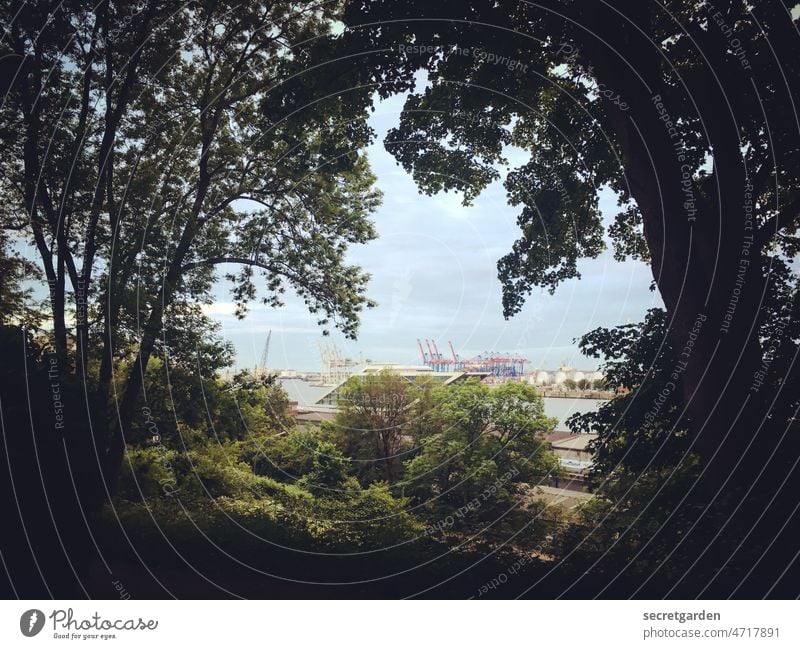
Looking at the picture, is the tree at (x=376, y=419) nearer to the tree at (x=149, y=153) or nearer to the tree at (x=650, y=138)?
the tree at (x=149, y=153)

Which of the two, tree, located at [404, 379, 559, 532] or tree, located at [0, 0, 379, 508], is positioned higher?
tree, located at [0, 0, 379, 508]

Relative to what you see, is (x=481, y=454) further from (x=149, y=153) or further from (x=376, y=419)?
(x=149, y=153)

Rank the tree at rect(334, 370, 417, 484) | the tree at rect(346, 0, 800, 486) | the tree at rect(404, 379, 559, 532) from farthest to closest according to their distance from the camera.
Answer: the tree at rect(334, 370, 417, 484) < the tree at rect(404, 379, 559, 532) < the tree at rect(346, 0, 800, 486)

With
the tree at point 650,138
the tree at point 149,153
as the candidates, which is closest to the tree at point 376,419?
the tree at point 149,153

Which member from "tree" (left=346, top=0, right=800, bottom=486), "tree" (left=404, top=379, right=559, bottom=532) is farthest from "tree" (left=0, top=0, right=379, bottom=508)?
"tree" (left=404, top=379, right=559, bottom=532)

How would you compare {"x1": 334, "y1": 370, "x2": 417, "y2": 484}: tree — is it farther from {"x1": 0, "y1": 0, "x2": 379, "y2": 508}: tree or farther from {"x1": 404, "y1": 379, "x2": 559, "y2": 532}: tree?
{"x1": 0, "y1": 0, "x2": 379, "y2": 508}: tree

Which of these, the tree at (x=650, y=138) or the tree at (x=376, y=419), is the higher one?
the tree at (x=650, y=138)
